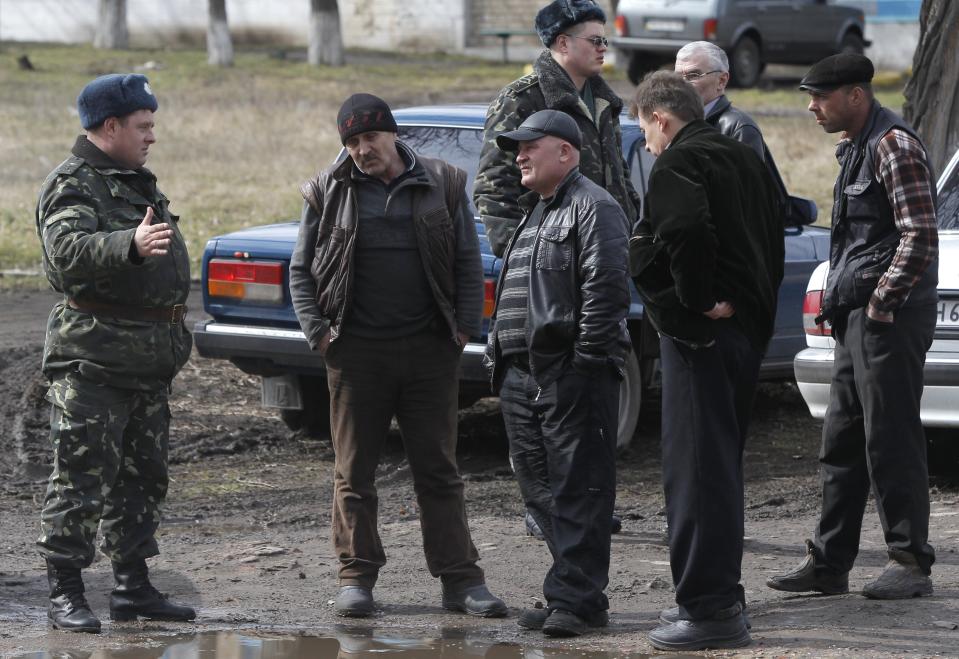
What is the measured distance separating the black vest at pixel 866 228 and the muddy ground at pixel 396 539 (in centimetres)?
108

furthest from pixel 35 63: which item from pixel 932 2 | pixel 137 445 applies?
pixel 137 445

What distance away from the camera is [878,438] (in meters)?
5.26

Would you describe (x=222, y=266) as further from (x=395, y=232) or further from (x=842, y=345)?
(x=842, y=345)

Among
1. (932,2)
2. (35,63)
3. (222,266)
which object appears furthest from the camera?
(35,63)

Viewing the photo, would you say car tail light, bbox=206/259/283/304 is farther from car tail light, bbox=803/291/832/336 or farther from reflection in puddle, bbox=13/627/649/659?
reflection in puddle, bbox=13/627/649/659

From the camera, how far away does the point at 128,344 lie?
17.0 feet

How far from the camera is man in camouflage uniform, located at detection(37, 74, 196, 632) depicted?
16.9ft

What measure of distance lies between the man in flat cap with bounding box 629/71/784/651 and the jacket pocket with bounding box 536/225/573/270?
1.18 ft

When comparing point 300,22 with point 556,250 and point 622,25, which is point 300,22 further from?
point 556,250

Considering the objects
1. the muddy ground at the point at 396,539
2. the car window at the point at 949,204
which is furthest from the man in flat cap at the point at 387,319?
the car window at the point at 949,204

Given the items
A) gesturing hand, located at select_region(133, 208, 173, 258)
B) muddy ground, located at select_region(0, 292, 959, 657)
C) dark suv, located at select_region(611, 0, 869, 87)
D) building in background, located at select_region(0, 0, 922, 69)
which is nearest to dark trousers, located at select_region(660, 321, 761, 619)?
muddy ground, located at select_region(0, 292, 959, 657)

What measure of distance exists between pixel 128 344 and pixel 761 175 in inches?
86.6

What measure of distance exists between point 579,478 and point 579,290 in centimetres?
63

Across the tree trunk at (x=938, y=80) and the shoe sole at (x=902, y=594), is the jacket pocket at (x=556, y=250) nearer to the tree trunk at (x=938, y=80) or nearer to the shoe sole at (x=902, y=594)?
the shoe sole at (x=902, y=594)
